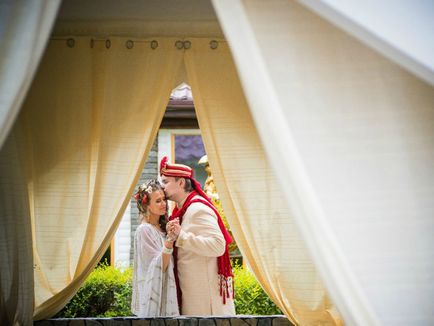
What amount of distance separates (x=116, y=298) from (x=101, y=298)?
16cm

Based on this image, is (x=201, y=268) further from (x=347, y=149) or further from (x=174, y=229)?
(x=347, y=149)

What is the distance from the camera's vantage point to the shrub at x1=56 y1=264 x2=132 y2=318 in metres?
6.08

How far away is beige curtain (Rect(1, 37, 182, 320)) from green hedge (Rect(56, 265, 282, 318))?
90.8 inches

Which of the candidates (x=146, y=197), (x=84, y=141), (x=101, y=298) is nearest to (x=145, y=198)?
(x=146, y=197)

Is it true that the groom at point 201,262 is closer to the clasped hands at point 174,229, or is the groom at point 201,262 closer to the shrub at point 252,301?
the clasped hands at point 174,229

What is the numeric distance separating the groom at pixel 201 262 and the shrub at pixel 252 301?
1.64m

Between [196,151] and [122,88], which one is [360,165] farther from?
[196,151]

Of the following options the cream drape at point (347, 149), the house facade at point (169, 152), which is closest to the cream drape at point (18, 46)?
the cream drape at point (347, 149)

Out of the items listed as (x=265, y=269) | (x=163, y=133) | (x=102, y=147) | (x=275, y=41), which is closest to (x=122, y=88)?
(x=102, y=147)

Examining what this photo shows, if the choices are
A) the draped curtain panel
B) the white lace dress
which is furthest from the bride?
the draped curtain panel

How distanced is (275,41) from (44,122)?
2153mm

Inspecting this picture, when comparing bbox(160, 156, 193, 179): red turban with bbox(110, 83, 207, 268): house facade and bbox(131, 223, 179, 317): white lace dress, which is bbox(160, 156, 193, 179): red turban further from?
bbox(110, 83, 207, 268): house facade

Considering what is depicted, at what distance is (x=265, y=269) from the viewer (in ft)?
12.3

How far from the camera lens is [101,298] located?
625cm
